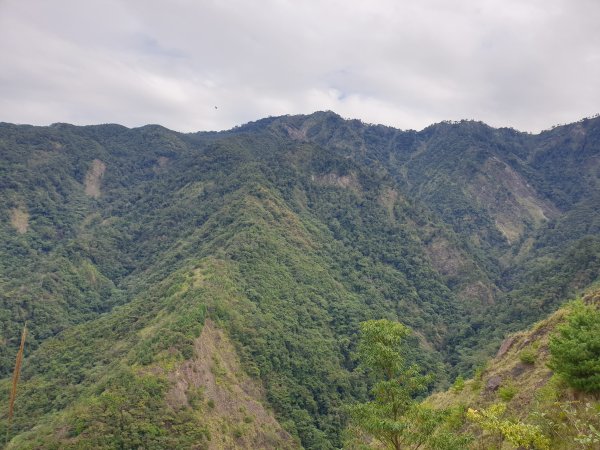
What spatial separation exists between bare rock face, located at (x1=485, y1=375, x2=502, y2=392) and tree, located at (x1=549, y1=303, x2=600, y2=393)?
12.1 meters

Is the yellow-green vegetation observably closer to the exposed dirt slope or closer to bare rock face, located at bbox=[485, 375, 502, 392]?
bare rock face, located at bbox=[485, 375, 502, 392]

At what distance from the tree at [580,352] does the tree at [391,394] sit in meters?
5.73

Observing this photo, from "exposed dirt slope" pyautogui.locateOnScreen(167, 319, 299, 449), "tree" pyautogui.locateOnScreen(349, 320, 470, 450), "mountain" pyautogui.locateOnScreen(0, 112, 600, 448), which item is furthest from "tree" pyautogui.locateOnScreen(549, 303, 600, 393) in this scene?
"exposed dirt slope" pyautogui.locateOnScreen(167, 319, 299, 449)

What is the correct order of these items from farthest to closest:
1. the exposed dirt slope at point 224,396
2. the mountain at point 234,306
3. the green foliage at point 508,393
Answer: the mountain at point 234,306
the exposed dirt slope at point 224,396
the green foliage at point 508,393

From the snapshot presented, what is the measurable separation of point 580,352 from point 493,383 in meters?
14.7

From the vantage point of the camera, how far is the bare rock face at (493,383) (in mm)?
31000

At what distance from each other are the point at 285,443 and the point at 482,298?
11448 cm

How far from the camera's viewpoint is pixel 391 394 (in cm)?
2133

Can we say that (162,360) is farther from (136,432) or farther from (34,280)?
(34,280)

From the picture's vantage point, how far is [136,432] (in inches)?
2314

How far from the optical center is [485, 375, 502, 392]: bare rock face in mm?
31000

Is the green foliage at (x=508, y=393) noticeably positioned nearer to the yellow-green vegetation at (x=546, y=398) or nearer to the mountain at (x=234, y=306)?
the yellow-green vegetation at (x=546, y=398)

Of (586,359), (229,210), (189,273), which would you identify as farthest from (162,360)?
(229,210)

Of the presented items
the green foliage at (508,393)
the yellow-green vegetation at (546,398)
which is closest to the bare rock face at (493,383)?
the yellow-green vegetation at (546,398)
